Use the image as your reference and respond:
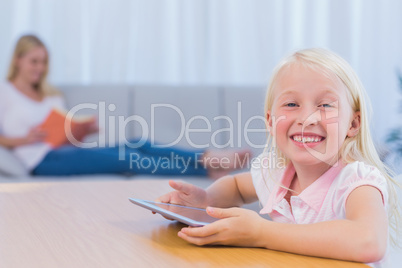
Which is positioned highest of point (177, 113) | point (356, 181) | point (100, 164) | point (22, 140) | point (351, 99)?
point (351, 99)

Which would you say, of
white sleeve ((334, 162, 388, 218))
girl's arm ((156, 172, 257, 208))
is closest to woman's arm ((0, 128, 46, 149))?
girl's arm ((156, 172, 257, 208))

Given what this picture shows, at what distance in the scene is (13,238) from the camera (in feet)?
2.56

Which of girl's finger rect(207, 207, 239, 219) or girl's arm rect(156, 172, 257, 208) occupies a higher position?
girl's finger rect(207, 207, 239, 219)

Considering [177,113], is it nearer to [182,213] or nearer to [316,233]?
[182,213]

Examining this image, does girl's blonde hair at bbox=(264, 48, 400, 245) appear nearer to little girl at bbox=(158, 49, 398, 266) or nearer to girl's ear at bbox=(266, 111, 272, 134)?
little girl at bbox=(158, 49, 398, 266)

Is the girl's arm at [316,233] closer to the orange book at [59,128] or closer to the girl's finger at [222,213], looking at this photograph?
the girl's finger at [222,213]

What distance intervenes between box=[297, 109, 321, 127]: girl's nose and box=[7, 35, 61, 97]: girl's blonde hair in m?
2.38

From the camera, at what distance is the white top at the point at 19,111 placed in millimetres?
3010

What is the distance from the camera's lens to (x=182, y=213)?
0.88 metres

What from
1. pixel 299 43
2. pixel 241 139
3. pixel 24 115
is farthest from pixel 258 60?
pixel 24 115

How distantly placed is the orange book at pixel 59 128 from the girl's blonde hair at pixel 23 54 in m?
0.19

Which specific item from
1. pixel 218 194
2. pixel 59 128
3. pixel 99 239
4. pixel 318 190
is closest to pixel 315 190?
pixel 318 190

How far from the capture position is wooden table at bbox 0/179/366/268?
67cm

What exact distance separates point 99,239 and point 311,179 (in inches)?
16.2
